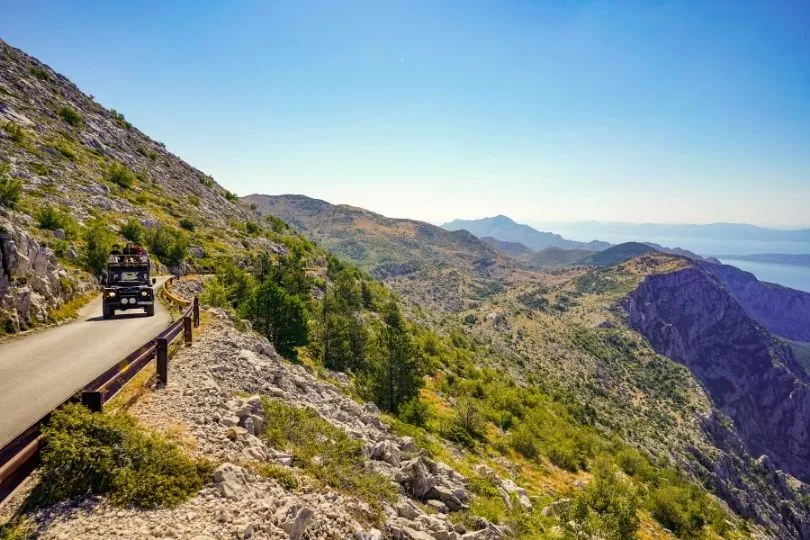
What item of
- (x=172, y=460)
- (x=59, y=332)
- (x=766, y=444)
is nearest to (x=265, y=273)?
(x=59, y=332)

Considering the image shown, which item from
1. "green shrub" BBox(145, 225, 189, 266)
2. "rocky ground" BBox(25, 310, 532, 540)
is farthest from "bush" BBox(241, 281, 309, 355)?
"green shrub" BBox(145, 225, 189, 266)

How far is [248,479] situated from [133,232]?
4393 centimetres

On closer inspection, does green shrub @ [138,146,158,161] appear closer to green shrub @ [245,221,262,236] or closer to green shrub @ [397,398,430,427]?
green shrub @ [245,221,262,236]

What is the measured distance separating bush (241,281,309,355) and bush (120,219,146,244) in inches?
899

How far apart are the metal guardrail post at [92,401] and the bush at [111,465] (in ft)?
1.47

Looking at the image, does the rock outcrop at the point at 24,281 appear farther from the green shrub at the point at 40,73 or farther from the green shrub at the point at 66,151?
the green shrub at the point at 40,73

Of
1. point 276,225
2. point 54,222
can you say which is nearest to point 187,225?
point 54,222

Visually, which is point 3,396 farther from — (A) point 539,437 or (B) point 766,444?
(B) point 766,444

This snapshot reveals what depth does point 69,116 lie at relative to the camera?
239 feet

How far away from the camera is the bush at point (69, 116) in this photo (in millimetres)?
72250

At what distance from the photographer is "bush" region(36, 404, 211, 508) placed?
8.09 m

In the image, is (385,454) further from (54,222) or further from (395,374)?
(54,222)

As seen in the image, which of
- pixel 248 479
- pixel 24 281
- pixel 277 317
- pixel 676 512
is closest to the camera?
pixel 248 479

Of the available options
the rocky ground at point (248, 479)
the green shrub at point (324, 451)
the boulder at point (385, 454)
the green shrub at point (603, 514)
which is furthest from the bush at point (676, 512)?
the green shrub at point (324, 451)
